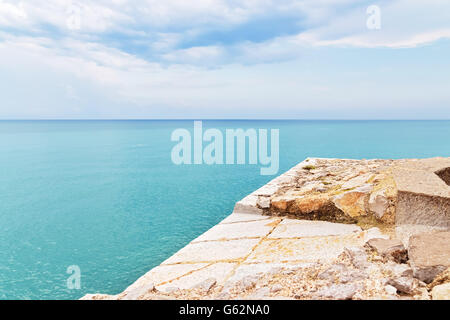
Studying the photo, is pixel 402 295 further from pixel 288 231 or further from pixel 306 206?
pixel 306 206

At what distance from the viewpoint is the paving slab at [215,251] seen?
2875 millimetres

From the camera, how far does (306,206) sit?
3818 millimetres

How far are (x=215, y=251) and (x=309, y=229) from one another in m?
1.06

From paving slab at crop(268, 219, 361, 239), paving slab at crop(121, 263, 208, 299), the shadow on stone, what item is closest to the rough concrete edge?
paving slab at crop(268, 219, 361, 239)

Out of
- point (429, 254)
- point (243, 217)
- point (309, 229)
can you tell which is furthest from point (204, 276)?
point (243, 217)

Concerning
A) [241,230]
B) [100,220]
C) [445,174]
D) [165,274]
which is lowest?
[100,220]

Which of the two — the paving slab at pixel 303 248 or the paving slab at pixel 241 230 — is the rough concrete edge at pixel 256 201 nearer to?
the paving slab at pixel 241 230

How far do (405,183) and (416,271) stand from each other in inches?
55.2

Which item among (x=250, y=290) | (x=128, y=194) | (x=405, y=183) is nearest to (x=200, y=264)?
(x=250, y=290)

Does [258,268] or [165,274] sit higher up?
[258,268]

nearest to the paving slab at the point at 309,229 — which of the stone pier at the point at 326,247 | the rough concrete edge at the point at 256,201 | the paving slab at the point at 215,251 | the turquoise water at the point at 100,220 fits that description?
the stone pier at the point at 326,247

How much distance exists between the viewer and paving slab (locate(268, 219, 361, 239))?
10.6ft

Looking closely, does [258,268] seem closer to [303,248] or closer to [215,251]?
[303,248]

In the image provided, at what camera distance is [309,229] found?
3.40 meters
